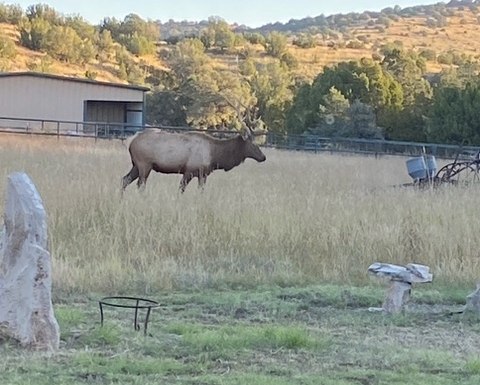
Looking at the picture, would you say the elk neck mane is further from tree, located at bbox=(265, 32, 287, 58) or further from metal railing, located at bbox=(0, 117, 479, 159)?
tree, located at bbox=(265, 32, 287, 58)

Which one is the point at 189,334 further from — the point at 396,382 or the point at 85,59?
the point at 85,59

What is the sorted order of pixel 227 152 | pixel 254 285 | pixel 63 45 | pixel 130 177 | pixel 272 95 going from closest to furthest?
pixel 254 285 → pixel 130 177 → pixel 227 152 → pixel 272 95 → pixel 63 45

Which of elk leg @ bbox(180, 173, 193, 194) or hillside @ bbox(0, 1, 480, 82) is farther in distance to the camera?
hillside @ bbox(0, 1, 480, 82)

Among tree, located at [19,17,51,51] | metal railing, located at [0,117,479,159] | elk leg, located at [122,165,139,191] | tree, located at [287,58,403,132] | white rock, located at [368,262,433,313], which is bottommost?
metal railing, located at [0,117,479,159]

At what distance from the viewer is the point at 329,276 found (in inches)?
357

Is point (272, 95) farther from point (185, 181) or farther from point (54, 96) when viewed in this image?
point (185, 181)

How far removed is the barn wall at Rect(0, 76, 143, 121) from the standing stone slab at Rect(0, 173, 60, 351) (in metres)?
39.5

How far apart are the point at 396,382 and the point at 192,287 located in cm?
350

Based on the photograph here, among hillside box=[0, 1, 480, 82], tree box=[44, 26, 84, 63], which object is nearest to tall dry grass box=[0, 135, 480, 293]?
hillside box=[0, 1, 480, 82]

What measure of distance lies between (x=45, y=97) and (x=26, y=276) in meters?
40.7

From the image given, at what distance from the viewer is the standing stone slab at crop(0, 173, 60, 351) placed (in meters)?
5.76

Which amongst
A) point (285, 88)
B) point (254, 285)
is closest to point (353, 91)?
point (285, 88)

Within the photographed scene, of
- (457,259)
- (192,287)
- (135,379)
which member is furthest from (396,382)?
(457,259)

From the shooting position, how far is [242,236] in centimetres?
1031
